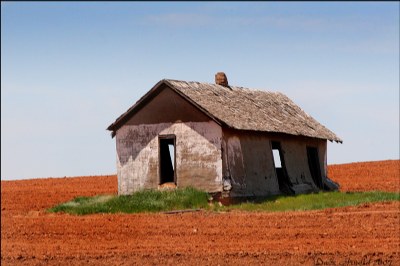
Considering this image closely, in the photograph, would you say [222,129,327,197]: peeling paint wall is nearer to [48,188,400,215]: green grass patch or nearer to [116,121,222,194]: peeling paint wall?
[116,121,222,194]: peeling paint wall

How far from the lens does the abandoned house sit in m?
25.9

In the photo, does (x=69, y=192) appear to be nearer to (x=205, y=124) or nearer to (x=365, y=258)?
(x=205, y=124)

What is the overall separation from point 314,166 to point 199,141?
29.8ft

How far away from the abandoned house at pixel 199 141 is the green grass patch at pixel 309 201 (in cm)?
79

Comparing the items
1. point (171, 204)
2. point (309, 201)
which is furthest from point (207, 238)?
point (309, 201)

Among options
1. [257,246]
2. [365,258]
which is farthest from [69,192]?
[365,258]

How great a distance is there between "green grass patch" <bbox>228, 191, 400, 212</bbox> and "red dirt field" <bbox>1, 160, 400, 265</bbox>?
126 cm

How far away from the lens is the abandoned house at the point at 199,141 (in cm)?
2592

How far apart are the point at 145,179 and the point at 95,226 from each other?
7370mm

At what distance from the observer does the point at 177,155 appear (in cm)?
2627

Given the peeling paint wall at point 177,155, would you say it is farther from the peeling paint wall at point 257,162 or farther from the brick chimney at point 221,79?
the brick chimney at point 221,79

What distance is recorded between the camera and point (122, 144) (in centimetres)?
2734

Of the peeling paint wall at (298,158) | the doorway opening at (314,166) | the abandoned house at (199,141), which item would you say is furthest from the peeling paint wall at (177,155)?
the doorway opening at (314,166)

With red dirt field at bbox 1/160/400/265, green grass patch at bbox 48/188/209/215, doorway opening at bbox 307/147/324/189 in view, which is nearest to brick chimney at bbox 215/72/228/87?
doorway opening at bbox 307/147/324/189
